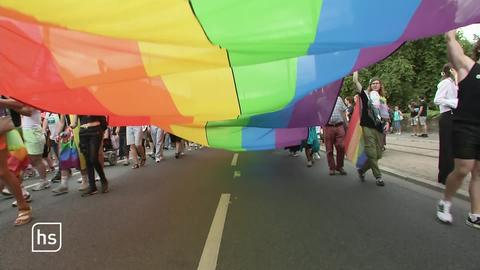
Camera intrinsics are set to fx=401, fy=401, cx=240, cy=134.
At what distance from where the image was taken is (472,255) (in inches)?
137

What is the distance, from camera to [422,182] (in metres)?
6.89

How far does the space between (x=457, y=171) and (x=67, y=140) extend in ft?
21.2

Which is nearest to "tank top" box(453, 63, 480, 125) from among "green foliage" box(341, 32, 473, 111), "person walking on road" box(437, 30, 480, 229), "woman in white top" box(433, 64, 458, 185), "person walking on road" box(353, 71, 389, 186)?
"person walking on road" box(437, 30, 480, 229)

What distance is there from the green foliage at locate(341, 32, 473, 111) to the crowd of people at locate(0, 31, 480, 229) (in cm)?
2009

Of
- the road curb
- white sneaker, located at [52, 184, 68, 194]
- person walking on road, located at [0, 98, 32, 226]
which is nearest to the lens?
person walking on road, located at [0, 98, 32, 226]

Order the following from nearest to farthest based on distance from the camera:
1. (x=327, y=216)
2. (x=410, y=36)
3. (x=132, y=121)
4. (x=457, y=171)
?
(x=410, y=36) < (x=457, y=171) < (x=327, y=216) < (x=132, y=121)

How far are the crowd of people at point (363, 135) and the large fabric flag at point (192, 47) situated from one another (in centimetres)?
90

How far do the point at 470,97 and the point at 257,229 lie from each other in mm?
2620

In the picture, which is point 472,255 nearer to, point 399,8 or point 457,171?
point 457,171

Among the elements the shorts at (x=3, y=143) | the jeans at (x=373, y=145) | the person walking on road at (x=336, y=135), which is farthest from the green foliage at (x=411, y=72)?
the shorts at (x=3, y=143)

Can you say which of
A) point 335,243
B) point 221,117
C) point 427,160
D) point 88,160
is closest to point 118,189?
point 88,160

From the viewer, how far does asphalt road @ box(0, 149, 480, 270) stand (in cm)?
354

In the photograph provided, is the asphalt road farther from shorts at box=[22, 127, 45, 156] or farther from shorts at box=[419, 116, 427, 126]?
shorts at box=[419, 116, 427, 126]

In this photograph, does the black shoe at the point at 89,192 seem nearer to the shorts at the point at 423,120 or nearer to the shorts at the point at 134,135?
the shorts at the point at 134,135
